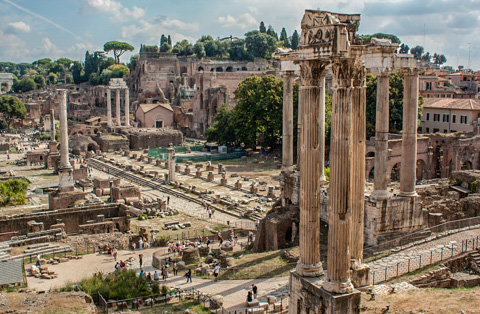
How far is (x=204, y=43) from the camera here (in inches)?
4719

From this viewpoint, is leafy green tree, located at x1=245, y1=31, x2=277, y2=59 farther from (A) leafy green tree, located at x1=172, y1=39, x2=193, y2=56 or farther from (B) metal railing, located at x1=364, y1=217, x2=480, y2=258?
(B) metal railing, located at x1=364, y1=217, x2=480, y2=258

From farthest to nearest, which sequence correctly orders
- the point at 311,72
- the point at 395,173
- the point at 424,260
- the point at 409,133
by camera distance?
the point at 395,173 < the point at 409,133 < the point at 424,260 < the point at 311,72

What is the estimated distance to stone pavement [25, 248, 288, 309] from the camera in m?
17.1

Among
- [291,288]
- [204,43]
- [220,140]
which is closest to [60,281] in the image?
[291,288]

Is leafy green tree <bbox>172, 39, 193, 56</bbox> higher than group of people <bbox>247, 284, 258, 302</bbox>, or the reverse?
leafy green tree <bbox>172, 39, 193, 56</bbox>

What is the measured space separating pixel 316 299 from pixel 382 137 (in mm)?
8291

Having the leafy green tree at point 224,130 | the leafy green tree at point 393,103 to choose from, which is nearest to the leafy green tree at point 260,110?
the leafy green tree at point 224,130

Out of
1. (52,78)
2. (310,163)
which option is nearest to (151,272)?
(310,163)

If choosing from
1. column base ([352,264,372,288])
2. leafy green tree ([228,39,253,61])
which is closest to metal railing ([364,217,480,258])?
column base ([352,264,372,288])

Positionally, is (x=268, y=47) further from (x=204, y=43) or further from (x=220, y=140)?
(x=220, y=140)

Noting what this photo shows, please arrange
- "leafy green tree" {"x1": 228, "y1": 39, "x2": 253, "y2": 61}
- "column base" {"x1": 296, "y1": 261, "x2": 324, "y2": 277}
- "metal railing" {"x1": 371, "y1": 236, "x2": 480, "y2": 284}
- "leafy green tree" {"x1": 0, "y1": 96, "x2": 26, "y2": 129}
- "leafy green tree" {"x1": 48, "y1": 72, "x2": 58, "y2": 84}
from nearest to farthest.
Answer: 1. "column base" {"x1": 296, "y1": 261, "x2": 324, "y2": 277}
2. "metal railing" {"x1": 371, "y1": 236, "x2": 480, "y2": 284}
3. "leafy green tree" {"x1": 0, "y1": 96, "x2": 26, "y2": 129}
4. "leafy green tree" {"x1": 228, "y1": 39, "x2": 253, "y2": 61}
5. "leafy green tree" {"x1": 48, "y1": 72, "x2": 58, "y2": 84}

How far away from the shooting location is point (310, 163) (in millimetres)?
12281

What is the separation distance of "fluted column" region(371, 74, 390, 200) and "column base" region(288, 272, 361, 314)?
→ 6.96 m

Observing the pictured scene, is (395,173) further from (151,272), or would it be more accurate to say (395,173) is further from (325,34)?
(325,34)
